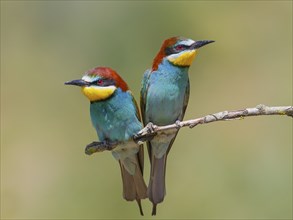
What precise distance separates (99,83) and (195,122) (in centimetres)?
61

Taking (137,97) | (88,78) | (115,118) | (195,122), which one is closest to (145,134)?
(115,118)

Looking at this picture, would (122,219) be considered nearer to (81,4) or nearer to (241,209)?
(241,209)

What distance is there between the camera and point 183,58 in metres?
4.23

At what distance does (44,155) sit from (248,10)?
8.12ft

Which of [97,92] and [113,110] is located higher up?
[97,92]

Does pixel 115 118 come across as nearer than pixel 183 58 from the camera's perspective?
Yes

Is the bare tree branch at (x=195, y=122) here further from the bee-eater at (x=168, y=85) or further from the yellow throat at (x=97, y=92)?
the yellow throat at (x=97, y=92)

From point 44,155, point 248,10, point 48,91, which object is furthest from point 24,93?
point 248,10

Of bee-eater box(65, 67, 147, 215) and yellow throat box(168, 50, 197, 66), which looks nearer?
bee-eater box(65, 67, 147, 215)

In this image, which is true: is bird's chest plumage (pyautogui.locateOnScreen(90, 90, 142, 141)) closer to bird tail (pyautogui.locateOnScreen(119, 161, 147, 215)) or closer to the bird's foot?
the bird's foot

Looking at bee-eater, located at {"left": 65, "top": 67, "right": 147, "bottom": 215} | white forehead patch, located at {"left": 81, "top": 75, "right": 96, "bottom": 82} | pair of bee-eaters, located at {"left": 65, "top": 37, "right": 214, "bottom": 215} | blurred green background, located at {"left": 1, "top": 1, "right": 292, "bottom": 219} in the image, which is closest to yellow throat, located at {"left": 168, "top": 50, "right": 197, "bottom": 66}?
pair of bee-eaters, located at {"left": 65, "top": 37, "right": 214, "bottom": 215}

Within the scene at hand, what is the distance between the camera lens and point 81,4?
7.89 m

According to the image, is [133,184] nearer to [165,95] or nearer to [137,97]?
[165,95]

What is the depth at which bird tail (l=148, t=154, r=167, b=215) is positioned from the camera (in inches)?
176
